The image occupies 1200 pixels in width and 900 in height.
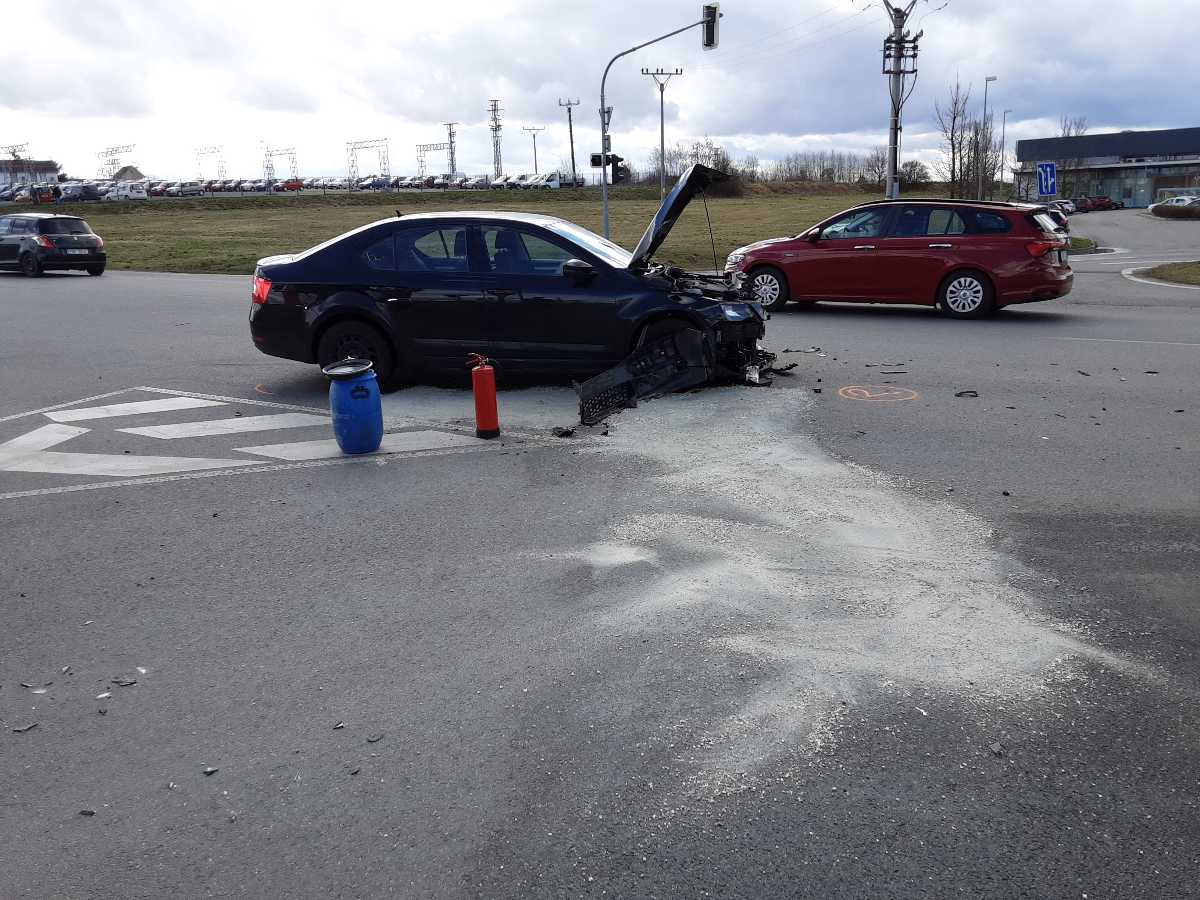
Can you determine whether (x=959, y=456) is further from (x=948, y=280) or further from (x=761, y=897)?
(x=948, y=280)

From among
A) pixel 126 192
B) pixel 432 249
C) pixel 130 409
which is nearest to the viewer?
pixel 130 409

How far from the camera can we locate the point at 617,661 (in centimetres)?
437

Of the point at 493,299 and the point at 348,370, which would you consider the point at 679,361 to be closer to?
the point at 493,299

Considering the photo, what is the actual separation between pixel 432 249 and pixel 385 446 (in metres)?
2.50

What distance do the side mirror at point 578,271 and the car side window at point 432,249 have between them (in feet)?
3.35

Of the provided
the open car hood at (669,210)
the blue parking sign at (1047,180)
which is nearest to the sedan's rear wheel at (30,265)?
the open car hood at (669,210)

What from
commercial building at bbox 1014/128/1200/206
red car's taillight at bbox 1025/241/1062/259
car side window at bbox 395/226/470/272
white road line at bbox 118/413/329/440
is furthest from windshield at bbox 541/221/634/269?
commercial building at bbox 1014/128/1200/206

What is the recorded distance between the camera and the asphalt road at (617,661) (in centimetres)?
316

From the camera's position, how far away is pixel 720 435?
830cm

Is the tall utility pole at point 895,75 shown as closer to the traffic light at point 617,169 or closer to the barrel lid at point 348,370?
the traffic light at point 617,169

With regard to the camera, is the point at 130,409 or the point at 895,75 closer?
the point at 130,409

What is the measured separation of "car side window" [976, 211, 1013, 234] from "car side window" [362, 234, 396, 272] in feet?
30.3

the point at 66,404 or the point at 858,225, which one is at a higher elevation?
Answer: the point at 858,225

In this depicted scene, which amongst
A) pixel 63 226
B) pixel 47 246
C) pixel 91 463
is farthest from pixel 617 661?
pixel 63 226
